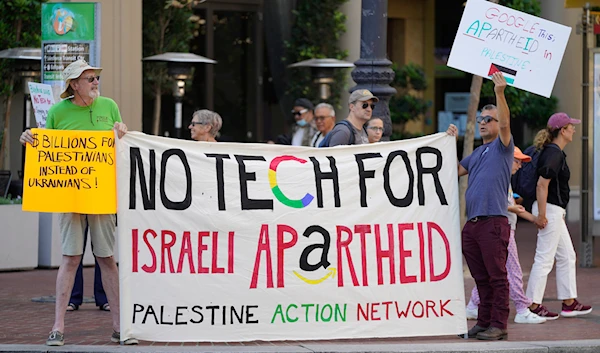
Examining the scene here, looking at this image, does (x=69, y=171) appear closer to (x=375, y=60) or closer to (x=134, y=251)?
(x=134, y=251)

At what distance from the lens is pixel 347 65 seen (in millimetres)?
17578

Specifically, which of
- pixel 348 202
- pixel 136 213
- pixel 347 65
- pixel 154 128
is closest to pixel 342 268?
pixel 348 202

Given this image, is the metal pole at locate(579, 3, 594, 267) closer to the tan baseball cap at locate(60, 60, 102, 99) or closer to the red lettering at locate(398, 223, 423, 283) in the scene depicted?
the red lettering at locate(398, 223, 423, 283)

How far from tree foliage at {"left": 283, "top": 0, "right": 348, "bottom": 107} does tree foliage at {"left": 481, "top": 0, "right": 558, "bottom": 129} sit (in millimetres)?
2572

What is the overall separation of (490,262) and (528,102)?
12.8 m

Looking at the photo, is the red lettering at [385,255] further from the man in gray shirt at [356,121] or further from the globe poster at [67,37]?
the globe poster at [67,37]

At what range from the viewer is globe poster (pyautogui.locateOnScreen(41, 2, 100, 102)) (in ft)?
34.8

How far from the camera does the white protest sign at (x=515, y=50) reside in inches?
324

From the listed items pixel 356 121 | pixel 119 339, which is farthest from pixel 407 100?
pixel 119 339

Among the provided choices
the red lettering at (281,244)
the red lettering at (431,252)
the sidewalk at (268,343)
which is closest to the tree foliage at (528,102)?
the sidewalk at (268,343)

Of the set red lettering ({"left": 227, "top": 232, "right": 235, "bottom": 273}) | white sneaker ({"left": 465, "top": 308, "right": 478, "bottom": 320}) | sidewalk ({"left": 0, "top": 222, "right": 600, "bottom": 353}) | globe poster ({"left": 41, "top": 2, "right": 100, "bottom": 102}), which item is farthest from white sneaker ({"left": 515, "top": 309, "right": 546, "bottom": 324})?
globe poster ({"left": 41, "top": 2, "right": 100, "bottom": 102})

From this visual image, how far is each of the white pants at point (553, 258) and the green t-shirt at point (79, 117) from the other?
3913 mm

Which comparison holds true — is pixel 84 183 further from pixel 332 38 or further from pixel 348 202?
pixel 332 38

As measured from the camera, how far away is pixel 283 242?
26.2 feet
